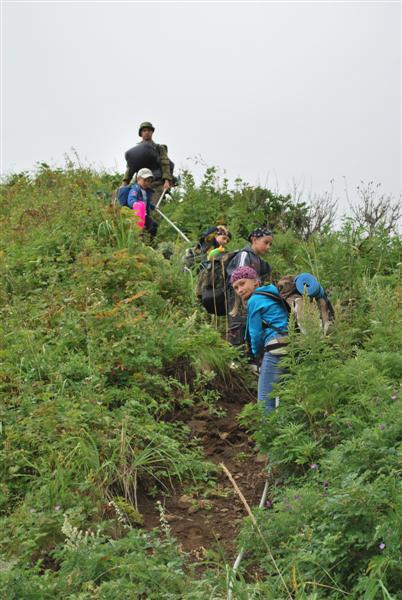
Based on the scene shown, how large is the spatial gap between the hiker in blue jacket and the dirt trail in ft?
1.84

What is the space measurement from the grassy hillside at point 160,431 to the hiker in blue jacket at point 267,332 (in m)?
0.37

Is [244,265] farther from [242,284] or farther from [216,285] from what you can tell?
[242,284]

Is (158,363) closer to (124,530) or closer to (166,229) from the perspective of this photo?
(124,530)

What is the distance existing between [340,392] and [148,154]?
913cm

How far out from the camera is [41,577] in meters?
5.46

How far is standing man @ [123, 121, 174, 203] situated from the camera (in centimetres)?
1509

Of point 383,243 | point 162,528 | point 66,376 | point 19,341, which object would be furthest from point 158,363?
point 383,243

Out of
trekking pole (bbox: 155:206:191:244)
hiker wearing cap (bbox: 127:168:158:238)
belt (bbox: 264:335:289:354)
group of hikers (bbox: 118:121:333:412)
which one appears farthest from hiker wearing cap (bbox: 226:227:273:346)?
trekking pole (bbox: 155:206:191:244)

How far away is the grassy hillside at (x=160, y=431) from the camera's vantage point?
17.4 feet

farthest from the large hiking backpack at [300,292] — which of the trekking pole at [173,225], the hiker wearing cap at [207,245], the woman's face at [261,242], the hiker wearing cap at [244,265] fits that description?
the trekking pole at [173,225]

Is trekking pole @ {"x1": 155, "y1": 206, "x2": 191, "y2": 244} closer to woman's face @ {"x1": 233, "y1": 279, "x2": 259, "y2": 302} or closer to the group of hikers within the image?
the group of hikers

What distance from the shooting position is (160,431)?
7.80 m

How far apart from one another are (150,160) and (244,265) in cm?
602

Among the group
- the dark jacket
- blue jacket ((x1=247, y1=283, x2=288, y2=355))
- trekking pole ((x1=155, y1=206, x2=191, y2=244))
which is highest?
the dark jacket
